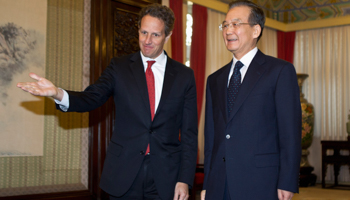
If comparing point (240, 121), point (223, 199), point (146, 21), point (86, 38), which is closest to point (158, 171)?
point (223, 199)

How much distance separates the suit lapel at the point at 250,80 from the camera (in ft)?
6.86

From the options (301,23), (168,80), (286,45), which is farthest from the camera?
(286,45)

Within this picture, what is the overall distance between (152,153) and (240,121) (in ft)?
1.68

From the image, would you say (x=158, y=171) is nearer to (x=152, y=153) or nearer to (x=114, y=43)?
(x=152, y=153)

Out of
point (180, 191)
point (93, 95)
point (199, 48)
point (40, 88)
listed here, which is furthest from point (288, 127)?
point (199, 48)

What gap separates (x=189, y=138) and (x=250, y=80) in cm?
50

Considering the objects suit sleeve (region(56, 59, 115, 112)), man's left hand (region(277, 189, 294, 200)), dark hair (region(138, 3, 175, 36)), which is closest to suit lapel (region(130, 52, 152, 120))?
suit sleeve (region(56, 59, 115, 112))

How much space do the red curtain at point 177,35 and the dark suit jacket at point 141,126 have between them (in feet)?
12.8

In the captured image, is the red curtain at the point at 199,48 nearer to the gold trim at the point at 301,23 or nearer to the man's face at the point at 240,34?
the gold trim at the point at 301,23

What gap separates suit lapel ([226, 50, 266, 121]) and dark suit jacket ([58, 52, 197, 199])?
357 millimetres

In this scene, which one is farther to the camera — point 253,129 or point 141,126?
point 141,126

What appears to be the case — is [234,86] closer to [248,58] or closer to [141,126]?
[248,58]

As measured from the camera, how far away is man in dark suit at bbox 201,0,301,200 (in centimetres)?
198

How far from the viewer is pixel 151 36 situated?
2336mm
